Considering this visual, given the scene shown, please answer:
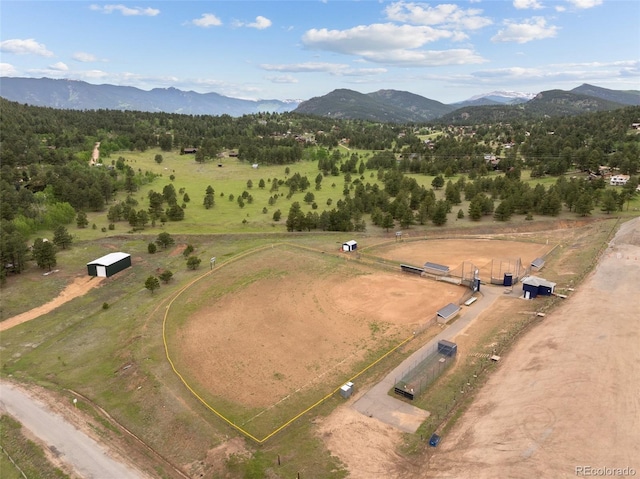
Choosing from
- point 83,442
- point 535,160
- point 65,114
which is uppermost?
point 65,114

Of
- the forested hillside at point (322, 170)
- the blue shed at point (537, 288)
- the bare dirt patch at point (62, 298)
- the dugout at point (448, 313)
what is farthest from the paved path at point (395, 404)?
the forested hillside at point (322, 170)

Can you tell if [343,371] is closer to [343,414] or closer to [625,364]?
[343,414]

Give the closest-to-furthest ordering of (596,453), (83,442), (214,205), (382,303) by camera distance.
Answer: (596,453)
(83,442)
(382,303)
(214,205)

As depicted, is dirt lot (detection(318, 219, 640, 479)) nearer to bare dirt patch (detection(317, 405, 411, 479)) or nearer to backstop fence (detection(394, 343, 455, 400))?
bare dirt patch (detection(317, 405, 411, 479))

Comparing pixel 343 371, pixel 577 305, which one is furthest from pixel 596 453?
pixel 577 305

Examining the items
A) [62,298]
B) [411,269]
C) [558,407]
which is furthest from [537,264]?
[62,298]

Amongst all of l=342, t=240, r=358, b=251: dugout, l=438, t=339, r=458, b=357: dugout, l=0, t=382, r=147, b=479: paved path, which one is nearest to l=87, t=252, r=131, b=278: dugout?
l=0, t=382, r=147, b=479: paved path
